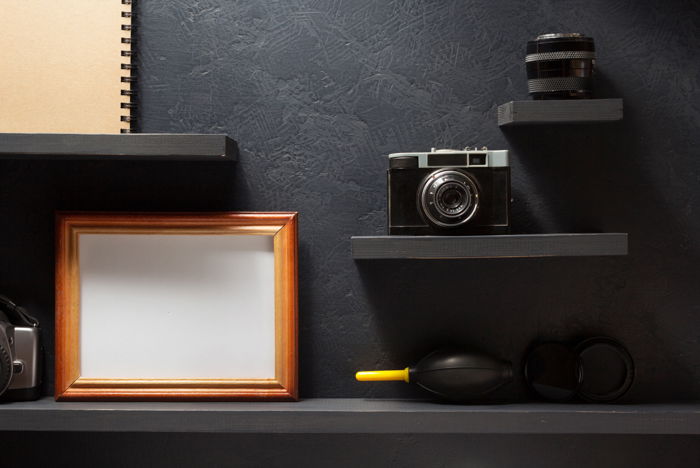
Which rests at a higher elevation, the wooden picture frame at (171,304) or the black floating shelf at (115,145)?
the black floating shelf at (115,145)

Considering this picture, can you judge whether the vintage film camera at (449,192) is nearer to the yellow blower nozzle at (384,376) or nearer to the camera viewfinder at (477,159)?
the camera viewfinder at (477,159)

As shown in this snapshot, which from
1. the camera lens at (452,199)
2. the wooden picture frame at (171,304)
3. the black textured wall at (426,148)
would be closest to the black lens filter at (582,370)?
the black textured wall at (426,148)

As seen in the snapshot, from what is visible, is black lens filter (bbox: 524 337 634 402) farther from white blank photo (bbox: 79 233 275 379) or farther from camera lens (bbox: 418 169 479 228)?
white blank photo (bbox: 79 233 275 379)

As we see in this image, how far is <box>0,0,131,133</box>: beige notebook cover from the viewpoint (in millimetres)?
1409

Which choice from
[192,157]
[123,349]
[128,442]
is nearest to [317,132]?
[192,157]

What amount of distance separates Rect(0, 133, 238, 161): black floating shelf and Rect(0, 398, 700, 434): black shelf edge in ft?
1.42

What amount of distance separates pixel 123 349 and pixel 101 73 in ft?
1.65

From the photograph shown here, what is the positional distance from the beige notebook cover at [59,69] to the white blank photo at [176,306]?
220 millimetres

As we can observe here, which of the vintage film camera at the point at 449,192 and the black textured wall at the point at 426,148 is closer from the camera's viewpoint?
the vintage film camera at the point at 449,192

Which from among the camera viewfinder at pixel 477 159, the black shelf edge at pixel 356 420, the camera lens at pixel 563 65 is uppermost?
the camera lens at pixel 563 65

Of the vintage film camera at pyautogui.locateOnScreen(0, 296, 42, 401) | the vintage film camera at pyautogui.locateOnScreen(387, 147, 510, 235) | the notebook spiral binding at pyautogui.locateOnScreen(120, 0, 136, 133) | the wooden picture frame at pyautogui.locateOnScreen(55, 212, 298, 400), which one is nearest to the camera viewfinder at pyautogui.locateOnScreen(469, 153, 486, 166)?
the vintage film camera at pyautogui.locateOnScreen(387, 147, 510, 235)

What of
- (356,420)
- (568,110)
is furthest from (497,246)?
(356,420)

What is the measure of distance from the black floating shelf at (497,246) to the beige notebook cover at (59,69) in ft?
1.77

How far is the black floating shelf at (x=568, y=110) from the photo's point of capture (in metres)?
1.32
